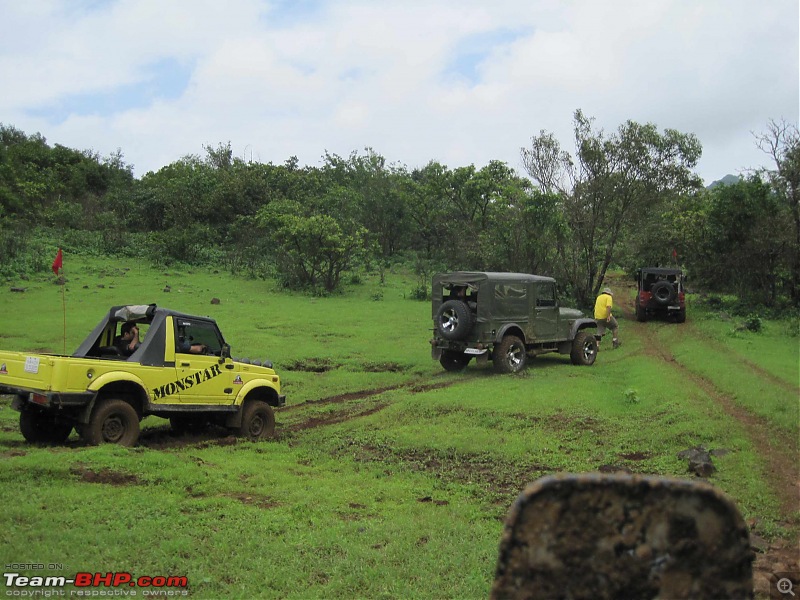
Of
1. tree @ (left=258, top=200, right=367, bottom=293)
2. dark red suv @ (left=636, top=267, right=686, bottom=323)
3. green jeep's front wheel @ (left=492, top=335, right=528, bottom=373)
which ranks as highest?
tree @ (left=258, top=200, right=367, bottom=293)

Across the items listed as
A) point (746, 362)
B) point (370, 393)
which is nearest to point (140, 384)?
point (370, 393)

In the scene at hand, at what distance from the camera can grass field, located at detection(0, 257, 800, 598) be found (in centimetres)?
481

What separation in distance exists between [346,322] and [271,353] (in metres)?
5.98

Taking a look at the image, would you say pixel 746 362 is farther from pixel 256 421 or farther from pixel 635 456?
pixel 256 421

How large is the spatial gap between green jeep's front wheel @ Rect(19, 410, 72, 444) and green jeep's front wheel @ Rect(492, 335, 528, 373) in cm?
928

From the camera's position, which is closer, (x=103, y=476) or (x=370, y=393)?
(x=103, y=476)

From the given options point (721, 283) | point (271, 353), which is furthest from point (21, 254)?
point (721, 283)

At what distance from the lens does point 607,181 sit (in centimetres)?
2500

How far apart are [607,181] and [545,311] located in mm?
10559

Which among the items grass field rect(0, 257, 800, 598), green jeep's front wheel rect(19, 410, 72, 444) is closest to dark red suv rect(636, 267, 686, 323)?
grass field rect(0, 257, 800, 598)

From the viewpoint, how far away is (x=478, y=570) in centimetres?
479

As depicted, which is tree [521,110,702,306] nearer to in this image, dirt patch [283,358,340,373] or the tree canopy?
the tree canopy

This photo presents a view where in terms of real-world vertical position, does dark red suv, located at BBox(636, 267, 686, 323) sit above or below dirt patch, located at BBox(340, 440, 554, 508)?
above

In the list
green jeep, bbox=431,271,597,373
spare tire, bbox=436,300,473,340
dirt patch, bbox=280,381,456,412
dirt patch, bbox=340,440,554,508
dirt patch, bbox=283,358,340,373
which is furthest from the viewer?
dirt patch, bbox=283,358,340,373
